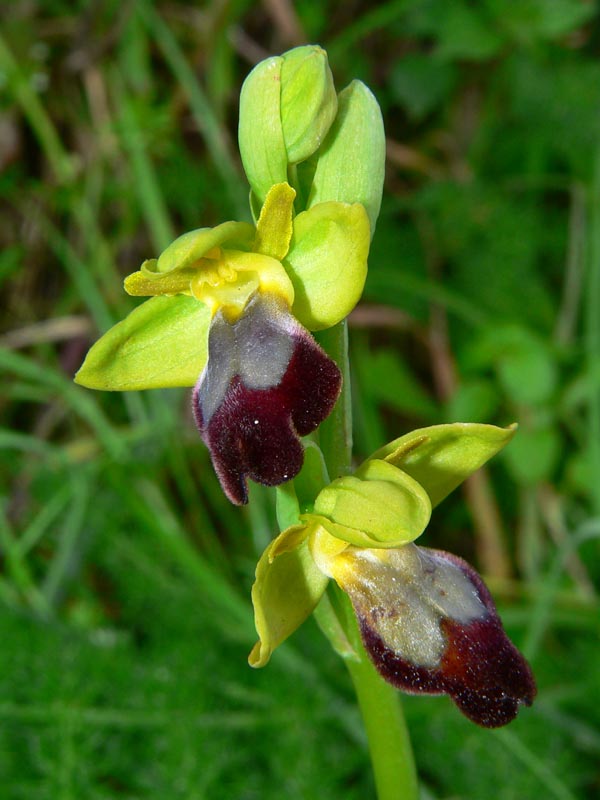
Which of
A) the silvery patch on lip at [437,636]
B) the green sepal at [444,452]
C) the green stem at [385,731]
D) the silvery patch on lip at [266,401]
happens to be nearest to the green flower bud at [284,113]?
the silvery patch on lip at [266,401]

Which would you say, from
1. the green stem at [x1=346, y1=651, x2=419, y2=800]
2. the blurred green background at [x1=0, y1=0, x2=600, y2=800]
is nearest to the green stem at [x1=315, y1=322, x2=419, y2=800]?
the green stem at [x1=346, y1=651, x2=419, y2=800]

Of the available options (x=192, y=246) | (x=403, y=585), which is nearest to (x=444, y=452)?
(x=403, y=585)

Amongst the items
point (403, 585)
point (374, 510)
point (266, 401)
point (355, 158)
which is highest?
point (355, 158)

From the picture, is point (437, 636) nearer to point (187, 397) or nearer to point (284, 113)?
point (284, 113)

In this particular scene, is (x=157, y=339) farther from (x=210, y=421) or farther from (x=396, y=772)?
(x=396, y=772)

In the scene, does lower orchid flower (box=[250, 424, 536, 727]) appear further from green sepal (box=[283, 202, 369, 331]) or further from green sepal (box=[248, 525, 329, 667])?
green sepal (box=[283, 202, 369, 331])

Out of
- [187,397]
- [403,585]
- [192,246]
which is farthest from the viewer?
[187,397]

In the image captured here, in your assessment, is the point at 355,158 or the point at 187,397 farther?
the point at 187,397
